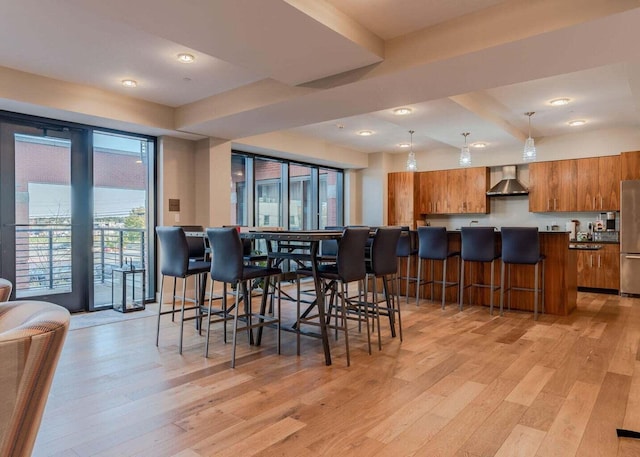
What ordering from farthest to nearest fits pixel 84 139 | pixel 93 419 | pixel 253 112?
pixel 84 139 < pixel 253 112 < pixel 93 419

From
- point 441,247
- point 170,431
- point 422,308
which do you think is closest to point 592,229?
point 441,247

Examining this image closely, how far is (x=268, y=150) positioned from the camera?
6543mm

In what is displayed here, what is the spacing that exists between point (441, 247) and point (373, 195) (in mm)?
3430

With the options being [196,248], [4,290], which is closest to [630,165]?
[196,248]

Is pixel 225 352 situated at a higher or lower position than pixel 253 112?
lower

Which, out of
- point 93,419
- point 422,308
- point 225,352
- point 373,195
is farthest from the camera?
point 373,195

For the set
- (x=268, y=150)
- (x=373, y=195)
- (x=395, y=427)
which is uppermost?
(x=268, y=150)

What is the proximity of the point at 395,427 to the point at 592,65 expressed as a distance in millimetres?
3060

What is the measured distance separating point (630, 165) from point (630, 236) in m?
1.05

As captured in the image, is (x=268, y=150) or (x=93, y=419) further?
(x=268, y=150)

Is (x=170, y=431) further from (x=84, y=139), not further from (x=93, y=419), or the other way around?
(x=84, y=139)

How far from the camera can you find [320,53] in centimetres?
310

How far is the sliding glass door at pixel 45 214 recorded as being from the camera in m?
4.33

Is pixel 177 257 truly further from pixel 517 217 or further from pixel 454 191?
pixel 517 217
